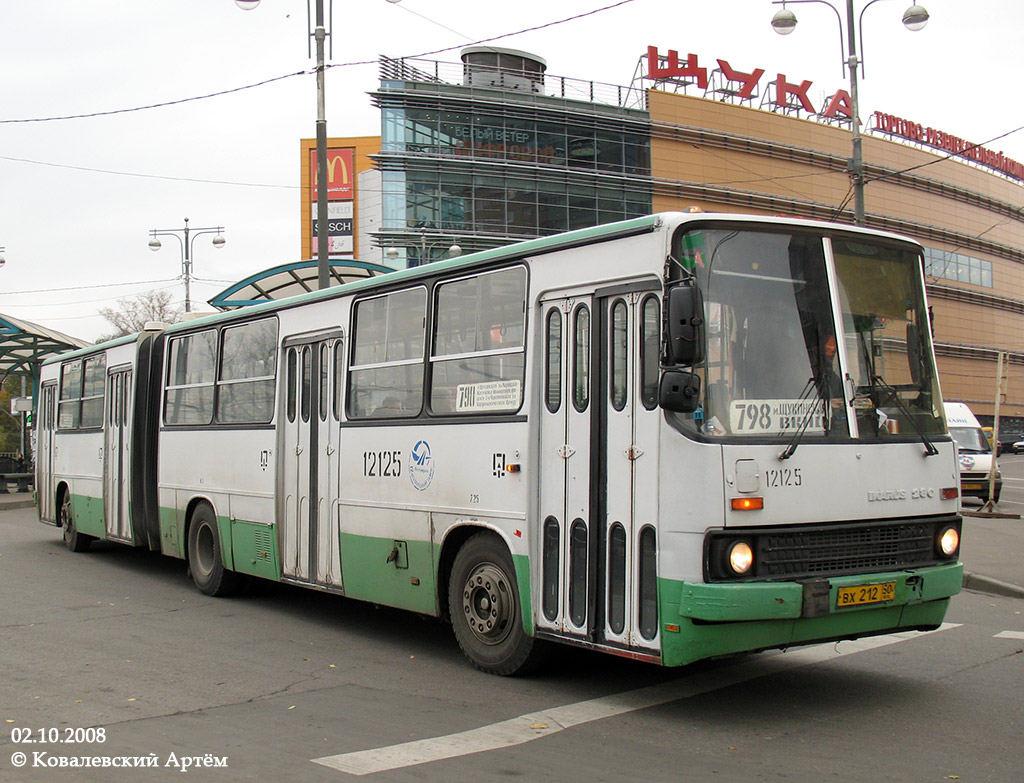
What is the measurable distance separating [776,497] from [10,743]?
4.56 m

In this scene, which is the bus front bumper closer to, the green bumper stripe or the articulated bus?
the articulated bus

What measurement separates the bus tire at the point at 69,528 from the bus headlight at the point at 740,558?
42.4 feet

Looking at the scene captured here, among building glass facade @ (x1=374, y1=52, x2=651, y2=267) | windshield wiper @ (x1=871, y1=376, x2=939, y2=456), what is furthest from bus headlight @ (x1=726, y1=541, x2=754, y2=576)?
building glass facade @ (x1=374, y1=52, x2=651, y2=267)

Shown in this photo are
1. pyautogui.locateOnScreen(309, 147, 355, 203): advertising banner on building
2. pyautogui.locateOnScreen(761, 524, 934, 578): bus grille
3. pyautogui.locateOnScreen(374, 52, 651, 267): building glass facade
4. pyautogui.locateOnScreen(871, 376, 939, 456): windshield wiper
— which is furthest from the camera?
pyautogui.locateOnScreen(309, 147, 355, 203): advertising banner on building

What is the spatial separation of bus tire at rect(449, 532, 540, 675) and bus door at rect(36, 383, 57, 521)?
38.5ft

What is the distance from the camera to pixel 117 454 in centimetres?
1497

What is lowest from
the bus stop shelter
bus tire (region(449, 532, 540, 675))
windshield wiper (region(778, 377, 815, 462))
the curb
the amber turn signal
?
the curb

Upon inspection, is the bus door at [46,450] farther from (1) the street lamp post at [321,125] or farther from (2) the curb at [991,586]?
(2) the curb at [991,586]

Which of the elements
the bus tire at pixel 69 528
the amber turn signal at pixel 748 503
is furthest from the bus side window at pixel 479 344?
the bus tire at pixel 69 528

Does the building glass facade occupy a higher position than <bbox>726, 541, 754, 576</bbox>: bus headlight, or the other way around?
the building glass facade

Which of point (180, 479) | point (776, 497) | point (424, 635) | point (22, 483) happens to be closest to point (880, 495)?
point (776, 497)

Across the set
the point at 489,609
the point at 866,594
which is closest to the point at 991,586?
the point at 866,594

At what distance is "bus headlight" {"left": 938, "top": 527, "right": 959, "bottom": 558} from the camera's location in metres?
7.21

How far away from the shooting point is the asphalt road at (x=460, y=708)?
224 inches
